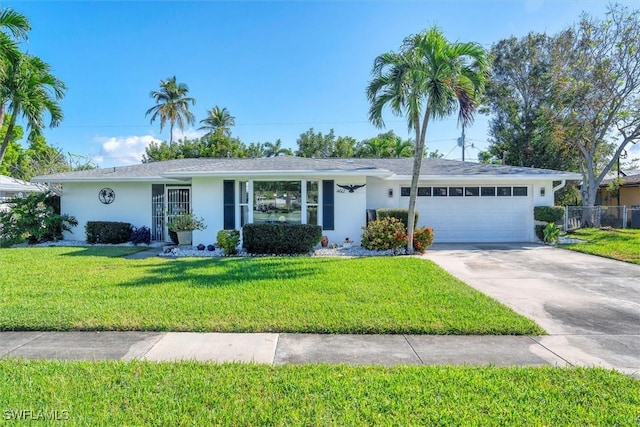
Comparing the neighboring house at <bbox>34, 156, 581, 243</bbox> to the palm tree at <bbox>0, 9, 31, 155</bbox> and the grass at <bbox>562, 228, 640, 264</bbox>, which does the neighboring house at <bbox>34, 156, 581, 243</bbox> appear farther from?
the palm tree at <bbox>0, 9, 31, 155</bbox>

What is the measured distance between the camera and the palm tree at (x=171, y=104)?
3484cm

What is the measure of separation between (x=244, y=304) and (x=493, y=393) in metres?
3.79

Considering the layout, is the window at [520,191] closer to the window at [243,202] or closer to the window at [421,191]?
the window at [421,191]

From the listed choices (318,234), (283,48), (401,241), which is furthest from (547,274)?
(283,48)

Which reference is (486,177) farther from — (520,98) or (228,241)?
(520,98)

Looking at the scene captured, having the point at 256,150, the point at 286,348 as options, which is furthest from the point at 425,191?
the point at 256,150

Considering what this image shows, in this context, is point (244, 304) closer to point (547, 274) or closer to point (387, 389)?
point (387, 389)

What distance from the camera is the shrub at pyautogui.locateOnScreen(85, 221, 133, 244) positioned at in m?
13.8

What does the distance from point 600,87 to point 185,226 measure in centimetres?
2206

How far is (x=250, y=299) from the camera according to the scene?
19.4ft

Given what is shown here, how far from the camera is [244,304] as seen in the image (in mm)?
5641

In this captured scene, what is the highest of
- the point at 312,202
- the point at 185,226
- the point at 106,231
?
the point at 312,202

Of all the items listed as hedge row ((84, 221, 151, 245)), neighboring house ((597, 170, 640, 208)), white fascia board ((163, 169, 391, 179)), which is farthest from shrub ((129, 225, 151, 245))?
neighboring house ((597, 170, 640, 208))

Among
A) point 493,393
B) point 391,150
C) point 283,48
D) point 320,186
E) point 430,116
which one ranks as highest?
point 283,48
